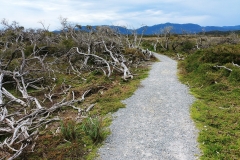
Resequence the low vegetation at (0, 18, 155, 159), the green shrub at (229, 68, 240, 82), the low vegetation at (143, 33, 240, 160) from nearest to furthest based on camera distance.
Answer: the low vegetation at (143, 33, 240, 160) < the low vegetation at (0, 18, 155, 159) < the green shrub at (229, 68, 240, 82)

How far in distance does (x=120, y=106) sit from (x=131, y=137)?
2843 millimetres

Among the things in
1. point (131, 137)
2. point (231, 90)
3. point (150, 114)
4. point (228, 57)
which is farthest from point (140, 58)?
point (131, 137)

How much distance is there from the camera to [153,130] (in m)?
7.38

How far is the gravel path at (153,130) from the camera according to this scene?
6062mm

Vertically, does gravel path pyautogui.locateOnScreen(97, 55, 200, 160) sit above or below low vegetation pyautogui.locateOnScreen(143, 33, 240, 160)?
below

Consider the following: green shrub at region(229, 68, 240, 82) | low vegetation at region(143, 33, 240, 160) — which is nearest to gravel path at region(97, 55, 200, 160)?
low vegetation at region(143, 33, 240, 160)

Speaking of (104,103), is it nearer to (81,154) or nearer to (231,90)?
(81,154)

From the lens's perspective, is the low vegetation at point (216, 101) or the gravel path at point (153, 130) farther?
the low vegetation at point (216, 101)

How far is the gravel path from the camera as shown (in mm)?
6062

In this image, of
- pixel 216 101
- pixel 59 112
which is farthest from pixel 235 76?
pixel 59 112

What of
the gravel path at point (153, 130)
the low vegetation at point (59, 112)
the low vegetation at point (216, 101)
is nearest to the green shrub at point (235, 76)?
the low vegetation at point (216, 101)

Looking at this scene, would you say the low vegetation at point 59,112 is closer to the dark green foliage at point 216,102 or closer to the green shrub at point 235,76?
the dark green foliage at point 216,102

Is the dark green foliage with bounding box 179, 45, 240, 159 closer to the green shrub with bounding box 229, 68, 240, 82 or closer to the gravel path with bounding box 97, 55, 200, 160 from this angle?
the green shrub with bounding box 229, 68, 240, 82

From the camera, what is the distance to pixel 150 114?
8766 mm
